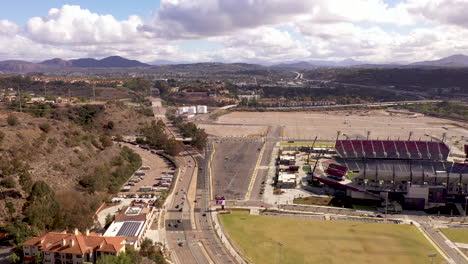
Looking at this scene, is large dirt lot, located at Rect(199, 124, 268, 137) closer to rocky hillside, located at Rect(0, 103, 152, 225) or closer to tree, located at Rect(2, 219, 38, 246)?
rocky hillside, located at Rect(0, 103, 152, 225)

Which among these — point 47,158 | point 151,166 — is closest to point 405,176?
point 151,166

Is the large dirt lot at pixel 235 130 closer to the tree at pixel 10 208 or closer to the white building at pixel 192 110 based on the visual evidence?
the white building at pixel 192 110

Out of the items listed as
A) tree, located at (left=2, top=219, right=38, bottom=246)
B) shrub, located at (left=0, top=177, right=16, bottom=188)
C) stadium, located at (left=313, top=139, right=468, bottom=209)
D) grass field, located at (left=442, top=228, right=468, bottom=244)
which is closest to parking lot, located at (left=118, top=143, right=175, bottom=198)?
shrub, located at (left=0, top=177, right=16, bottom=188)

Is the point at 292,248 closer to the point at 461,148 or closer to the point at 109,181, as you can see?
the point at 109,181

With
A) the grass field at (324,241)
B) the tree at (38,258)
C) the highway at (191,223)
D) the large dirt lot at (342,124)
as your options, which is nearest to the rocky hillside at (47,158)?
the tree at (38,258)

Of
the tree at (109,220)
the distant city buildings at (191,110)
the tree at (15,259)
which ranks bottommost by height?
the tree at (109,220)

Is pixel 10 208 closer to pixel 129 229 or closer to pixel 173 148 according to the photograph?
pixel 129 229

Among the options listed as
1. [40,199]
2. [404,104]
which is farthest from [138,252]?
[404,104]
